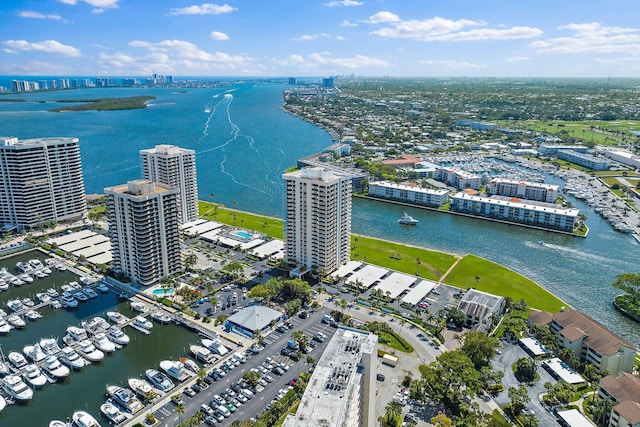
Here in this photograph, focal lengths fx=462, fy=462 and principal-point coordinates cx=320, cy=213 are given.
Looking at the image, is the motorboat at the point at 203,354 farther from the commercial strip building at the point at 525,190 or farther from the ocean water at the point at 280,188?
the commercial strip building at the point at 525,190

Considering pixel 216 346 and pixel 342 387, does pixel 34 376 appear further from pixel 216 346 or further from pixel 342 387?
pixel 342 387

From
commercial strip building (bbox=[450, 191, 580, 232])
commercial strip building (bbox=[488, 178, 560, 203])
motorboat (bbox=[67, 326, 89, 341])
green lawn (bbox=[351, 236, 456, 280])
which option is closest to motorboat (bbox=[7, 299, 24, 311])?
motorboat (bbox=[67, 326, 89, 341])

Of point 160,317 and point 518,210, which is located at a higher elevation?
point 518,210

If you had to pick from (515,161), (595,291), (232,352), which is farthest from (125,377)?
(515,161)

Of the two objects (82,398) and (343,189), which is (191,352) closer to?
(82,398)

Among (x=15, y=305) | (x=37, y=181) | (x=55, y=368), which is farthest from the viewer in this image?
(x=37, y=181)

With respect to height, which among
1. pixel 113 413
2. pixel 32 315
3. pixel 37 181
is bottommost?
pixel 113 413

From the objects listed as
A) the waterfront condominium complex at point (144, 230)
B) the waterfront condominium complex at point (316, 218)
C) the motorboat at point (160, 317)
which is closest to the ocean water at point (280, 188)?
the waterfront condominium complex at point (316, 218)

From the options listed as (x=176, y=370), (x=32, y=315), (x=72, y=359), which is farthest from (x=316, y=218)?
(x=32, y=315)
